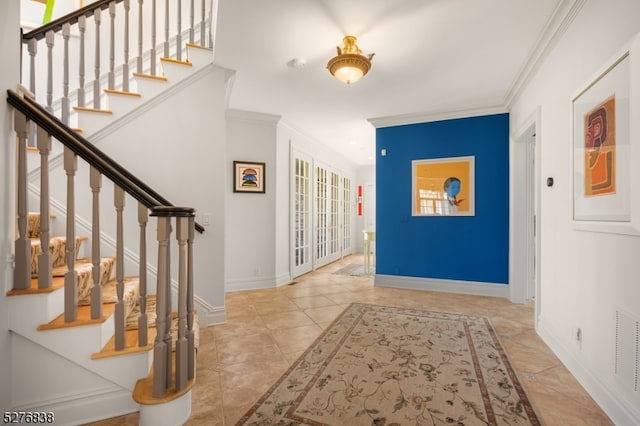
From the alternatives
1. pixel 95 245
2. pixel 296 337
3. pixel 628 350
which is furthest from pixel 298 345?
pixel 628 350

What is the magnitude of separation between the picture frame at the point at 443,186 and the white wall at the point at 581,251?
1306 millimetres

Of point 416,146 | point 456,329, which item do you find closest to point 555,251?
point 456,329

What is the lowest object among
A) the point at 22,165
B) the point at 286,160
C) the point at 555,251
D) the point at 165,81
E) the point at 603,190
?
the point at 555,251

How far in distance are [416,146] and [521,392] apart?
3298 mm

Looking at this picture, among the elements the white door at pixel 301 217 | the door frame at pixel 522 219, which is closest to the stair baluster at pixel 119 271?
the white door at pixel 301 217

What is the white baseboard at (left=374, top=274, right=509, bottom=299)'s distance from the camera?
12.8 feet

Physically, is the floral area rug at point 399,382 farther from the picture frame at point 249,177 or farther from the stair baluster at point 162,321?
the picture frame at point 249,177

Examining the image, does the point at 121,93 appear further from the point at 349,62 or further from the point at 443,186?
the point at 443,186

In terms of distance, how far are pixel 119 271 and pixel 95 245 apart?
0.18 m

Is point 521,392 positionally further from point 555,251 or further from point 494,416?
point 555,251

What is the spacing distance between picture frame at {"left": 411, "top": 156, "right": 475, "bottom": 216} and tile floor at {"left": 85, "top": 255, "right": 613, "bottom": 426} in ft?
3.89

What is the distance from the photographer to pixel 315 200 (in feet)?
18.8

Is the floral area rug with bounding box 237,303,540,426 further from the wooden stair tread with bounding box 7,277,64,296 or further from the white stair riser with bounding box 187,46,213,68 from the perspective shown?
the white stair riser with bounding box 187,46,213,68

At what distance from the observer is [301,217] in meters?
5.24
